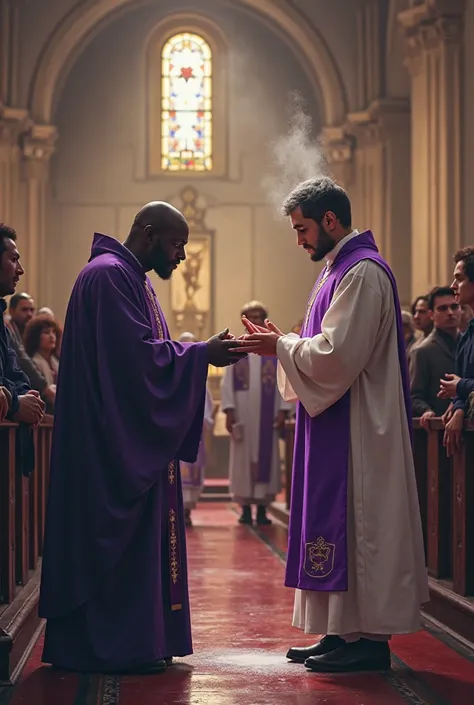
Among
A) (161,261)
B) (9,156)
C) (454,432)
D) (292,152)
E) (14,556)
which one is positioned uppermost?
(292,152)

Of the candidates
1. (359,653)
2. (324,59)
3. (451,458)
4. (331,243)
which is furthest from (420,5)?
(359,653)

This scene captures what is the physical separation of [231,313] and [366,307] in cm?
1472

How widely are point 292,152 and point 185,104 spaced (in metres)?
1.91

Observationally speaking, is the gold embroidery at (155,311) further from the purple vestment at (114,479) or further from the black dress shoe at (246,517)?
the black dress shoe at (246,517)

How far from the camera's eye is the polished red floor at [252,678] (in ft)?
14.2

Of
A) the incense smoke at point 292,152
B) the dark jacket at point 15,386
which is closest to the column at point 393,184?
the incense smoke at point 292,152

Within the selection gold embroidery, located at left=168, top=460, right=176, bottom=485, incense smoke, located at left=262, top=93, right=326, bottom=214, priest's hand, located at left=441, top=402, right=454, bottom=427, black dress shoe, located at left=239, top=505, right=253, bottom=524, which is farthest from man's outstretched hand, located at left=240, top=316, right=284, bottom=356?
incense smoke, located at left=262, top=93, right=326, bottom=214

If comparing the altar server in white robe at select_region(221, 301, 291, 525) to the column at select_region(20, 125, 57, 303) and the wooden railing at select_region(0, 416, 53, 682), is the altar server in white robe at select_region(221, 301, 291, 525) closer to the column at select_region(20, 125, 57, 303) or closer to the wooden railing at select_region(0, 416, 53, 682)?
the wooden railing at select_region(0, 416, 53, 682)

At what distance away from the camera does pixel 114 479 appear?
15.7ft

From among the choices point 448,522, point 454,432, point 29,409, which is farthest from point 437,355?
point 29,409

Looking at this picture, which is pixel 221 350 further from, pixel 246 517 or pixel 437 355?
pixel 246 517

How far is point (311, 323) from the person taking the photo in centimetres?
514

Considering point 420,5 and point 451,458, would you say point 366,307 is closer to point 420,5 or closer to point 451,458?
point 451,458

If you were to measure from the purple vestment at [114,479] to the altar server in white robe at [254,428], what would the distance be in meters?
6.78
